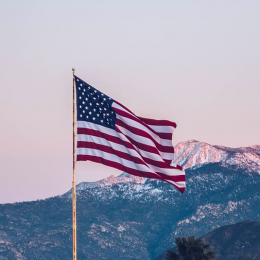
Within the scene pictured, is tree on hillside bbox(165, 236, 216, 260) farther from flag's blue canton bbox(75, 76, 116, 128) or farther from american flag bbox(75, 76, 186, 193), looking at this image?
flag's blue canton bbox(75, 76, 116, 128)

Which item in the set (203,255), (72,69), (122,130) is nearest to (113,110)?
(122,130)

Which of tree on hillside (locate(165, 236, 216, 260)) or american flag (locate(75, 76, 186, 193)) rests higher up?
american flag (locate(75, 76, 186, 193))

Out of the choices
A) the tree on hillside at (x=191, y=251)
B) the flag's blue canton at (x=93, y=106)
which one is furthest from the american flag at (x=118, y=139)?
the tree on hillside at (x=191, y=251)

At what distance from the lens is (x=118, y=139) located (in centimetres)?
6431

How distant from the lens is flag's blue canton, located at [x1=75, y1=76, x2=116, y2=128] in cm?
6303

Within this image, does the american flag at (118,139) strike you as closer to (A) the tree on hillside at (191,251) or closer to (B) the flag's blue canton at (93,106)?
(B) the flag's blue canton at (93,106)

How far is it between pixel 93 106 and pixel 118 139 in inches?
107

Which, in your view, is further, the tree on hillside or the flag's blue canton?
the tree on hillside

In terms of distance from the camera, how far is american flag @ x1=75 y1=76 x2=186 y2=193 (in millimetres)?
63000

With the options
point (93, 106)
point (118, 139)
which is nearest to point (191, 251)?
point (118, 139)

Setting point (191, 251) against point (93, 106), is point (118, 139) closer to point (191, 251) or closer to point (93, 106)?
point (93, 106)

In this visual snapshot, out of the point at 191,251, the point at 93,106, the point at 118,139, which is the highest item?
the point at 93,106

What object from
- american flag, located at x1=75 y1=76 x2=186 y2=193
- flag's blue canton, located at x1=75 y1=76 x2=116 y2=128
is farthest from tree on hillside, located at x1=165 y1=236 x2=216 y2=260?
flag's blue canton, located at x1=75 y1=76 x2=116 y2=128

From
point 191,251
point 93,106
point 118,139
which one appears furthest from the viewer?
point 191,251
